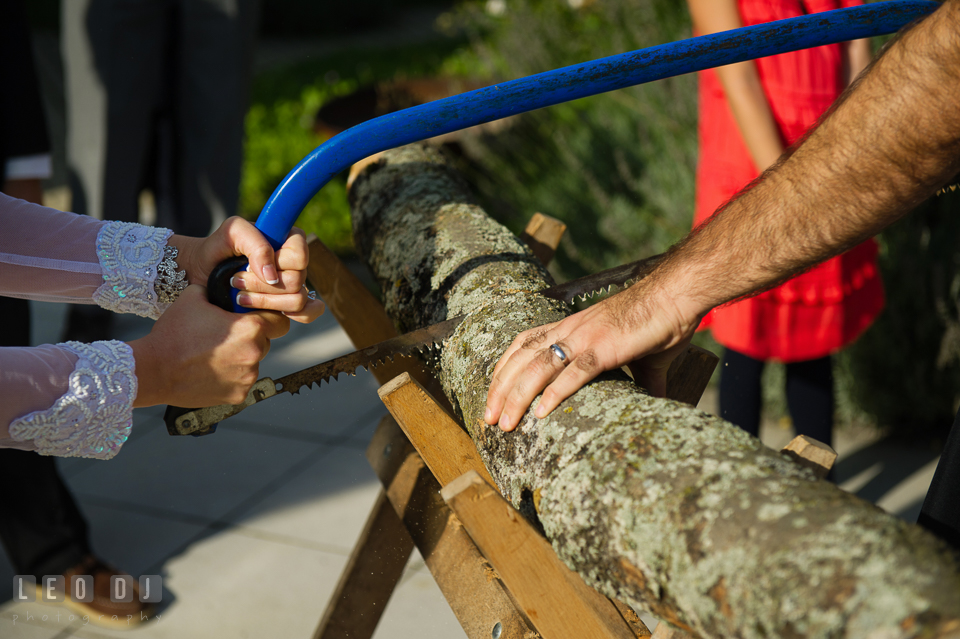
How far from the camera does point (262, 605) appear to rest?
113 inches

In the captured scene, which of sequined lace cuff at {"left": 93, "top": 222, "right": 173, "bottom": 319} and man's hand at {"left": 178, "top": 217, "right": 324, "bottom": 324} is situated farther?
sequined lace cuff at {"left": 93, "top": 222, "right": 173, "bottom": 319}

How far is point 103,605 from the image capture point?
278 centimetres

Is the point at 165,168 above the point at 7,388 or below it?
above

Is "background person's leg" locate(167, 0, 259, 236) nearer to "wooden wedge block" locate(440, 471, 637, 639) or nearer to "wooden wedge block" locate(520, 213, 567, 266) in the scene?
"wooden wedge block" locate(520, 213, 567, 266)

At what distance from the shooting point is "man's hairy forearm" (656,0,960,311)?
3.35ft

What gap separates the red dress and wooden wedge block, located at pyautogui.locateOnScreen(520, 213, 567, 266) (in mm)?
655

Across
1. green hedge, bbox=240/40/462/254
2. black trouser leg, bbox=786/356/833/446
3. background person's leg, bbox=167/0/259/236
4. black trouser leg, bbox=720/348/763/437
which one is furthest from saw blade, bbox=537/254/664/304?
green hedge, bbox=240/40/462/254

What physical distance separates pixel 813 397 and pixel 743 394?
235 mm

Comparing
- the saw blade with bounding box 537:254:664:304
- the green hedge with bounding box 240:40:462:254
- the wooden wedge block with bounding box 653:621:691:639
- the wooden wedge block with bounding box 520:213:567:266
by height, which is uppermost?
the green hedge with bounding box 240:40:462:254

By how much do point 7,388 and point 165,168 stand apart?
9.99ft

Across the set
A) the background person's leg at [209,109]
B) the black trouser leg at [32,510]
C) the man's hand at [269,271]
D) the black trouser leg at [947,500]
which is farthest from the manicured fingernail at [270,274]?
the background person's leg at [209,109]

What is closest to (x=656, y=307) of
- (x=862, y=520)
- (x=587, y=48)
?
(x=862, y=520)

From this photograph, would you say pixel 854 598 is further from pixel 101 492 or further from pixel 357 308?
pixel 101 492

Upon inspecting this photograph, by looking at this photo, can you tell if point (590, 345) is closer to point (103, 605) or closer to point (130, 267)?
point (130, 267)
